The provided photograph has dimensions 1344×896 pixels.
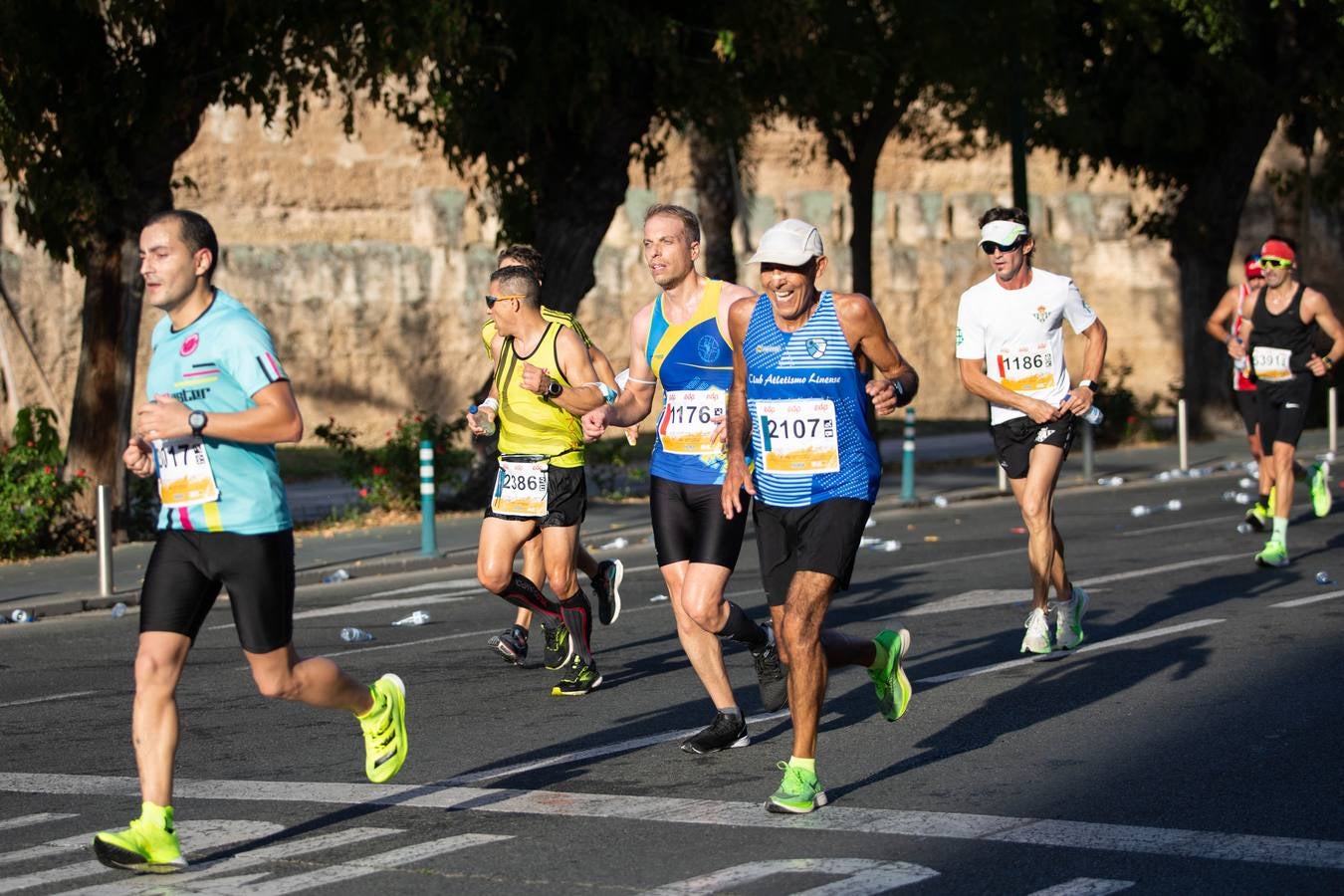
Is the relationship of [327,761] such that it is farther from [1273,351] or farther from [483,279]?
[483,279]

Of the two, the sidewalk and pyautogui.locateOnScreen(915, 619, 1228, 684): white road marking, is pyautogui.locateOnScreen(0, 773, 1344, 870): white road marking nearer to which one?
pyautogui.locateOnScreen(915, 619, 1228, 684): white road marking

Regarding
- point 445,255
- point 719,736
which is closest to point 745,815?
point 719,736

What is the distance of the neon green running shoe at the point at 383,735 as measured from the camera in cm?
690

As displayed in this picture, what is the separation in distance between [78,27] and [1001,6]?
12.1 meters

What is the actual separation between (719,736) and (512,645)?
2.83 metres

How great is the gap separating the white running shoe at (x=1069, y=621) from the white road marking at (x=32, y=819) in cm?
528

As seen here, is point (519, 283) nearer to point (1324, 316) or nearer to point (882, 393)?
point (882, 393)

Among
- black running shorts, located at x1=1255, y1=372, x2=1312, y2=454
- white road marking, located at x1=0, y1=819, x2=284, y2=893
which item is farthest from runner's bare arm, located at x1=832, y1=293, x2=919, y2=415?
black running shorts, located at x1=1255, y1=372, x2=1312, y2=454

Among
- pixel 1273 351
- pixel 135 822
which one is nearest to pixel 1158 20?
pixel 1273 351

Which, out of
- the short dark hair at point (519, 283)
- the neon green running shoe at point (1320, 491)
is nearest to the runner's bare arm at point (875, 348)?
the short dark hair at point (519, 283)

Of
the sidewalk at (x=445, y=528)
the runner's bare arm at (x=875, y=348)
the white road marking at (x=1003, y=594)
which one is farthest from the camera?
the sidewalk at (x=445, y=528)

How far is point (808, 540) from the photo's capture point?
23.7 feet

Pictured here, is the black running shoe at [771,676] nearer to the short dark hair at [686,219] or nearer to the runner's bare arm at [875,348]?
the runner's bare arm at [875,348]

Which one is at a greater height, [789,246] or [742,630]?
[789,246]
